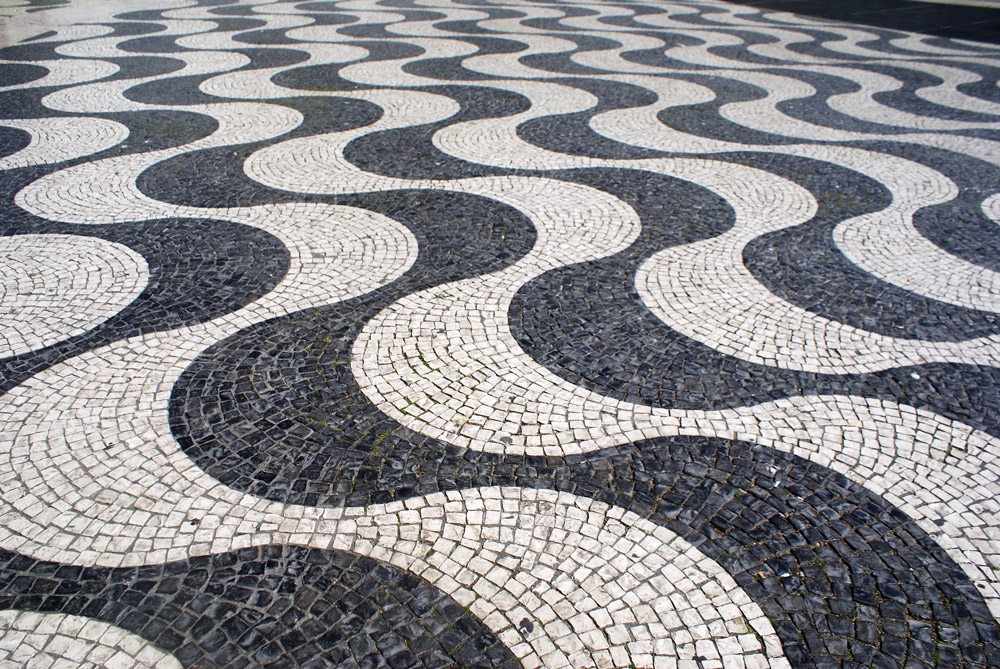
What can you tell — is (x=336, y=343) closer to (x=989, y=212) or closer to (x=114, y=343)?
(x=114, y=343)

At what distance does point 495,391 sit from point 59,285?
147 inches

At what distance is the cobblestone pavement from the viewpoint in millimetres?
3164

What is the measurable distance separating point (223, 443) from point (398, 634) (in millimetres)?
1670

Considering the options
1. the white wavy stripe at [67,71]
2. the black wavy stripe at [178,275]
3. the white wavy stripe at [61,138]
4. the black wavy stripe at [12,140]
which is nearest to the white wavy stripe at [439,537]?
the black wavy stripe at [178,275]

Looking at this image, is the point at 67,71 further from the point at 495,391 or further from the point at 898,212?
the point at 898,212

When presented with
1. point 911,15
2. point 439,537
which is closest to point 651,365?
point 439,537

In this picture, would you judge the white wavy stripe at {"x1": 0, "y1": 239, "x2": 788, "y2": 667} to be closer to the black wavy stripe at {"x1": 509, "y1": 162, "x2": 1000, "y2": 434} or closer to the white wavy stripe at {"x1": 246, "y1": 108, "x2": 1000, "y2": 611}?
the white wavy stripe at {"x1": 246, "y1": 108, "x2": 1000, "y2": 611}

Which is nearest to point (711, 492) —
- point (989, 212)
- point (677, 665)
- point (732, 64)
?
point (677, 665)

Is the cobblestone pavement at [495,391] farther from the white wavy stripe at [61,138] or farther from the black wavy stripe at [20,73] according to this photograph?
the black wavy stripe at [20,73]

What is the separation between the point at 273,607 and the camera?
10.4 feet

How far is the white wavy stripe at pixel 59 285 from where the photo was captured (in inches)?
202

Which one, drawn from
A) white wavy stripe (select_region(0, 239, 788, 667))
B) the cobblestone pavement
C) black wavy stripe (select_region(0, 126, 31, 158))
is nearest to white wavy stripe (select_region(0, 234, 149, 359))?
the cobblestone pavement

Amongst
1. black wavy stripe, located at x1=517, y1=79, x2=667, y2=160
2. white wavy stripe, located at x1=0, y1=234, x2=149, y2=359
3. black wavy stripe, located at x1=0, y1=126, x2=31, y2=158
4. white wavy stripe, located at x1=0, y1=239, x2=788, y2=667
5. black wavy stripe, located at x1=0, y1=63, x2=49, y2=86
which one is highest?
white wavy stripe, located at x1=0, y1=239, x2=788, y2=667

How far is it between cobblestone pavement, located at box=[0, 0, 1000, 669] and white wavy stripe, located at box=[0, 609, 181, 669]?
0.01 m
